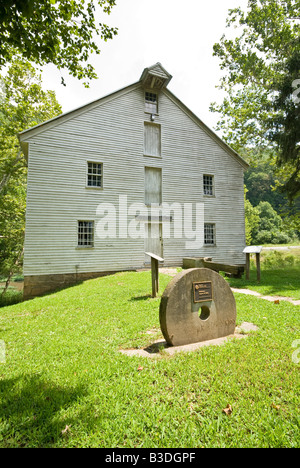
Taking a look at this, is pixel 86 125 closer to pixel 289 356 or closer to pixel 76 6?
pixel 76 6

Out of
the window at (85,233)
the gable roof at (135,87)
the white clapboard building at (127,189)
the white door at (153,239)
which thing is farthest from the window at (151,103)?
the window at (85,233)

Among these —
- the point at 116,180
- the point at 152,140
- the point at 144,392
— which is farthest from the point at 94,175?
the point at 144,392

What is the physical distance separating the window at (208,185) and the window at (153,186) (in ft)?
12.7

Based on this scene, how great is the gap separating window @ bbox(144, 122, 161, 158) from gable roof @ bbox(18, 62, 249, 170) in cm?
262

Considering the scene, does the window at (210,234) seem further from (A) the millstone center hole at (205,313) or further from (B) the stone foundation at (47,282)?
(A) the millstone center hole at (205,313)

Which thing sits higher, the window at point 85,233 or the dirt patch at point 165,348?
the window at point 85,233

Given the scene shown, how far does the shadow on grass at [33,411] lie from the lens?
221 cm

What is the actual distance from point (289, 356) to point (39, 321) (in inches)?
244

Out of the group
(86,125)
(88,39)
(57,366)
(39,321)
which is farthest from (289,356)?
(86,125)

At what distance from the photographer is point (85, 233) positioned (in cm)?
1386

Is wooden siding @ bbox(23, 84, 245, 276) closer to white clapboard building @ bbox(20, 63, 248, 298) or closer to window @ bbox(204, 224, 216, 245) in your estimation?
white clapboard building @ bbox(20, 63, 248, 298)

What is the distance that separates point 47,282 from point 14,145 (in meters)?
12.2

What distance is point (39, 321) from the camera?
21.9ft
